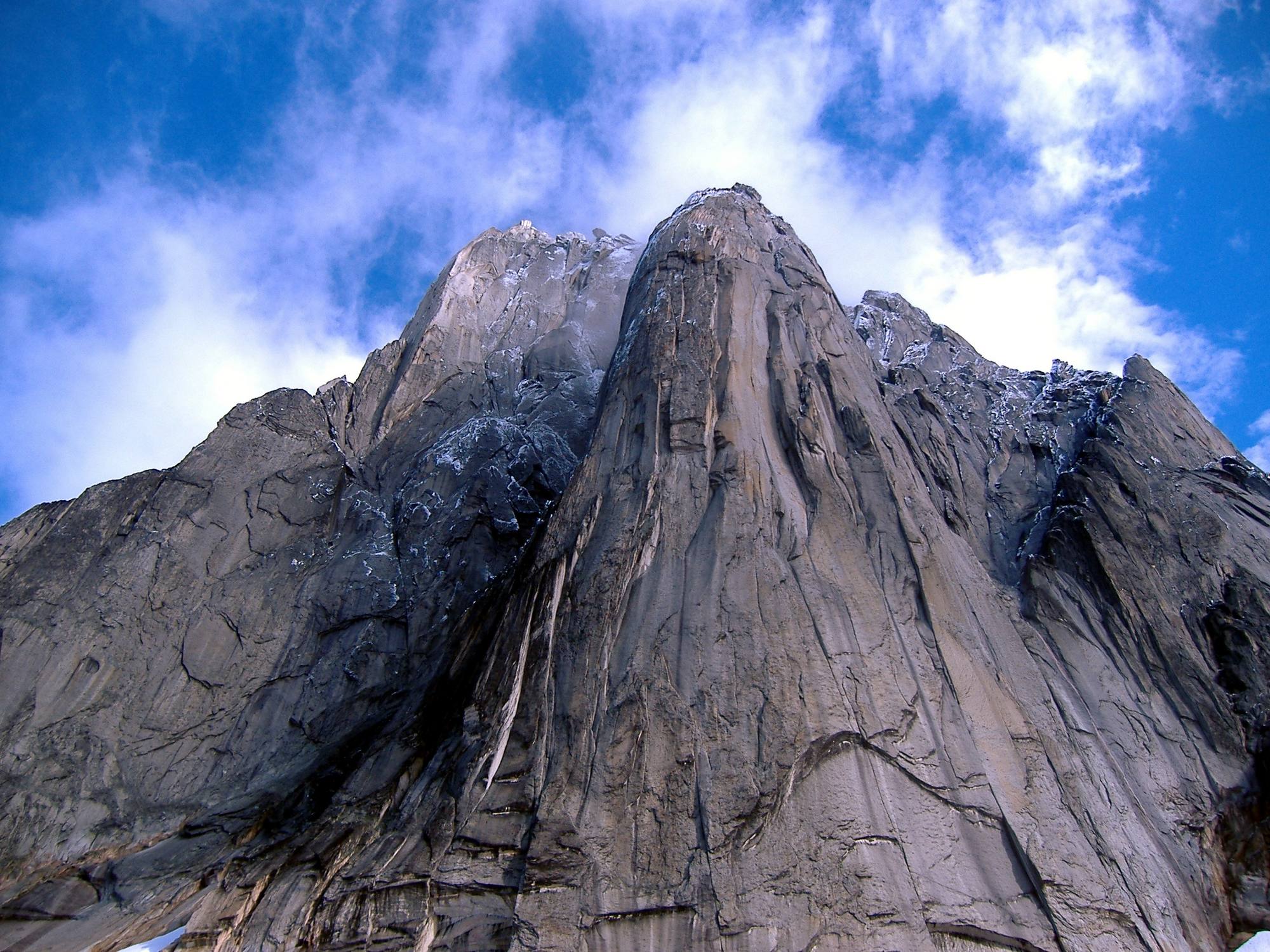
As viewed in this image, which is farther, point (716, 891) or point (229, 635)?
point (229, 635)

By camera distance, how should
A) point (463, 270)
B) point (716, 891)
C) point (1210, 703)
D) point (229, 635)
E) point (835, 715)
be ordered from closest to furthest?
point (716, 891) < point (835, 715) < point (1210, 703) < point (229, 635) < point (463, 270)

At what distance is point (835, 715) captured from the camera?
44.4ft

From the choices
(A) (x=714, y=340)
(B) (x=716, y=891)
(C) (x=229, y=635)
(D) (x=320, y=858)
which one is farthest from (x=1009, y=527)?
(C) (x=229, y=635)

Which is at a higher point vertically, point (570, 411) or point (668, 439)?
point (570, 411)

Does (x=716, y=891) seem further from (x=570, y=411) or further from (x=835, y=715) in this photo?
(x=570, y=411)

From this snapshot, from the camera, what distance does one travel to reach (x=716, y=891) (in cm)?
1184

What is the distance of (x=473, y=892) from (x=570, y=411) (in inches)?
708

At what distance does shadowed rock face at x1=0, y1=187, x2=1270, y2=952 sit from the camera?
12414 mm

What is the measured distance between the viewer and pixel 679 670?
46.5 feet

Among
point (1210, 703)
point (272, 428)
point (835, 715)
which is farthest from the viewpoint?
point (272, 428)

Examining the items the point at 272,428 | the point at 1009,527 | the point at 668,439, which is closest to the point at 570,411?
the point at 272,428

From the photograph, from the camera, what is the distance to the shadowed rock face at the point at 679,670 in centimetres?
1241

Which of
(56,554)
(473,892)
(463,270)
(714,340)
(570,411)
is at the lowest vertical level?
(473,892)

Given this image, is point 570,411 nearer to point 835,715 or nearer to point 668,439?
point 668,439
